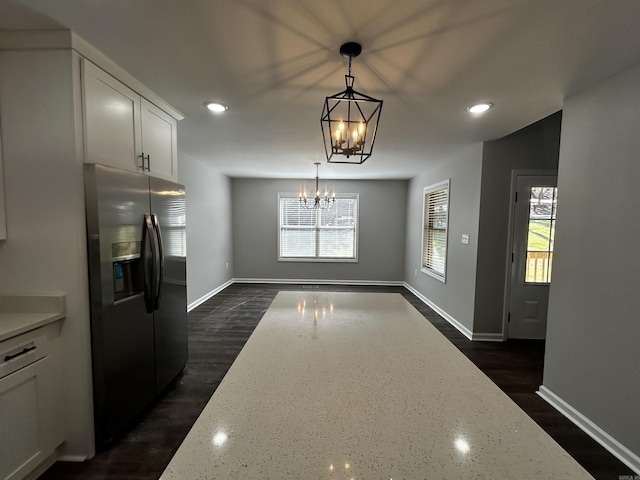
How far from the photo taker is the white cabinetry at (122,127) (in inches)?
67.2

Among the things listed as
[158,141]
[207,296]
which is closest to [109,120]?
[158,141]

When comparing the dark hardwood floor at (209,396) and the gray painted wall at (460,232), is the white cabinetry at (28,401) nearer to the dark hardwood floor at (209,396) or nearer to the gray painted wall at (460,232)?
the dark hardwood floor at (209,396)

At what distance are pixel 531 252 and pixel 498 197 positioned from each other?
801 millimetres

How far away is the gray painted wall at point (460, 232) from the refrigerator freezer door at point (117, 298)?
11.8ft

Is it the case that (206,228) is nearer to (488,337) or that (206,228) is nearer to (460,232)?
(460,232)

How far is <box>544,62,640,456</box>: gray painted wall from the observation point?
178 centimetres

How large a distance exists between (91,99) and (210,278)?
398 cm

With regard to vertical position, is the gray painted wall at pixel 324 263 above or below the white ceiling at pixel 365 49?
below

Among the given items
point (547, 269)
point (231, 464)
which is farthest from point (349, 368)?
point (547, 269)

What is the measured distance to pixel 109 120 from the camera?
72.6 inches

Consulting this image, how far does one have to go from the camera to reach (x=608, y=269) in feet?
6.30

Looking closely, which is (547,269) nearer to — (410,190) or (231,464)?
(410,190)

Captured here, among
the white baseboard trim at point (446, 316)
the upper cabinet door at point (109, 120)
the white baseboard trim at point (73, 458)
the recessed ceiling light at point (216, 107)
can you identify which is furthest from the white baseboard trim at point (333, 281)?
the white baseboard trim at point (73, 458)

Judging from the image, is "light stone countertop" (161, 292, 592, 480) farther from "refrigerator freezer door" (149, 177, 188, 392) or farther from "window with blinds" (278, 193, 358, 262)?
"window with blinds" (278, 193, 358, 262)
